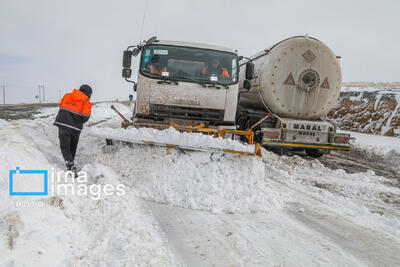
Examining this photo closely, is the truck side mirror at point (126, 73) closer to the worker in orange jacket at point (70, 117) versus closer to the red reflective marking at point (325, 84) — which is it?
the worker in orange jacket at point (70, 117)

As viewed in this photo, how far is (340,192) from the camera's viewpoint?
5.01 m

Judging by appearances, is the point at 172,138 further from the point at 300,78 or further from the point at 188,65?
the point at 300,78

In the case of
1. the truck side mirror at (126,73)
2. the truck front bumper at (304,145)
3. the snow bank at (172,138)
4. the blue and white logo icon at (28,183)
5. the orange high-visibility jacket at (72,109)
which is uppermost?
the truck side mirror at (126,73)

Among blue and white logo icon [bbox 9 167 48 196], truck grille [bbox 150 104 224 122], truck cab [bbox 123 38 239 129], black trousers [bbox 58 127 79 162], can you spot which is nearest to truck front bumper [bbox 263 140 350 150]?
truck cab [bbox 123 38 239 129]

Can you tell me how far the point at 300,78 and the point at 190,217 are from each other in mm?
5833

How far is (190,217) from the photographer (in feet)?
11.1

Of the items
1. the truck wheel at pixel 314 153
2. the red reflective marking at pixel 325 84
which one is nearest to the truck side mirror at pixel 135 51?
the red reflective marking at pixel 325 84

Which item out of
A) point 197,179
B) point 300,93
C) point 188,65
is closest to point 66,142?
point 197,179

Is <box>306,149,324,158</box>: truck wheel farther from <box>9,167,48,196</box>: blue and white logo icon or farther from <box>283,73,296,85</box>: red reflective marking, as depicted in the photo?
<box>9,167,48,196</box>: blue and white logo icon

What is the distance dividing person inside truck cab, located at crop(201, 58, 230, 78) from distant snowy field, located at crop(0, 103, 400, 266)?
207cm

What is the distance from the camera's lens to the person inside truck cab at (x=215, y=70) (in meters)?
6.00

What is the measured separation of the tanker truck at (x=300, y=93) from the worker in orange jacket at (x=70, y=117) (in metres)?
4.61

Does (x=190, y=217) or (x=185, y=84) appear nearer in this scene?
(x=190, y=217)

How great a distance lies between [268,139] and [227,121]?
1.99 m
